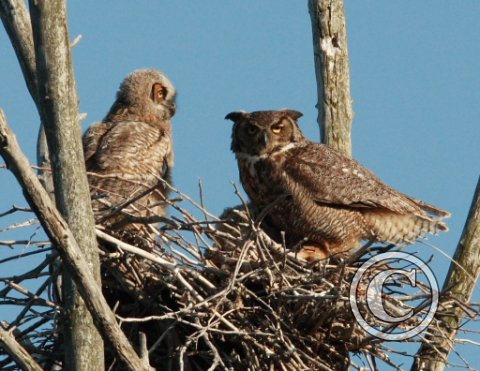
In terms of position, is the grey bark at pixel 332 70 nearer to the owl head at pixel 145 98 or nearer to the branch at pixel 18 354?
the owl head at pixel 145 98

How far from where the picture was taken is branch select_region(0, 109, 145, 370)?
3107 millimetres

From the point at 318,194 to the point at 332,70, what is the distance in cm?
84

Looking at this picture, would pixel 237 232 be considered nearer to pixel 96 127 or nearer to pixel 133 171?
pixel 133 171

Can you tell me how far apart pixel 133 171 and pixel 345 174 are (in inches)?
50.6

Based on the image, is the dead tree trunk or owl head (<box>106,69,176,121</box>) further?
owl head (<box>106,69,176,121</box>)

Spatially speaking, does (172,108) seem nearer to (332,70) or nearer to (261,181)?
(332,70)

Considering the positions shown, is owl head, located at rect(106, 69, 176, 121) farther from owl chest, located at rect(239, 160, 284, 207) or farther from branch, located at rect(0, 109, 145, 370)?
branch, located at rect(0, 109, 145, 370)

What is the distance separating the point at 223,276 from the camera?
174 inches

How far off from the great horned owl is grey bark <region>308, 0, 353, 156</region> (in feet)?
3.40

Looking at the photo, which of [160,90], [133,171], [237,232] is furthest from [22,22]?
[160,90]

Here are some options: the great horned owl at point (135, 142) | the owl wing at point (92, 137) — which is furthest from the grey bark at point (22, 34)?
the owl wing at point (92, 137)
